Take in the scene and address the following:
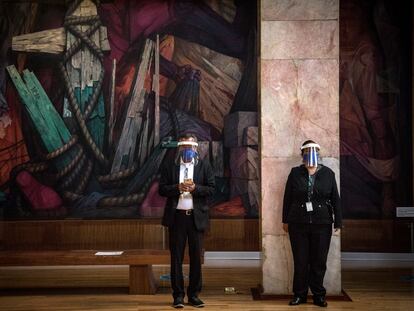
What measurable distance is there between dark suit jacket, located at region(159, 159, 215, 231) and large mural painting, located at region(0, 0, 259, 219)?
303 centimetres

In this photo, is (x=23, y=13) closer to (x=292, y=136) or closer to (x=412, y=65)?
(x=292, y=136)

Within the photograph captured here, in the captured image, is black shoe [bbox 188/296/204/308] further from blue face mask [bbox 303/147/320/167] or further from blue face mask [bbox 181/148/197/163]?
blue face mask [bbox 303/147/320/167]

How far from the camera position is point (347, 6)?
999 cm

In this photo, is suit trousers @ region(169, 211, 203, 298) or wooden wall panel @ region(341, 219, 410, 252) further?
wooden wall panel @ region(341, 219, 410, 252)

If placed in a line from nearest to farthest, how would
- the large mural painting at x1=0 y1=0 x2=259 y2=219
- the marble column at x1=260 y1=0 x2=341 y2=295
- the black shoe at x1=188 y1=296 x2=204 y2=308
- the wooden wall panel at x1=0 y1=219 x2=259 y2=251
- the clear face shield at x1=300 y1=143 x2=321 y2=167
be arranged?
1. the black shoe at x1=188 y1=296 x2=204 y2=308
2. the clear face shield at x1=300 y1=143 x2=321 y2=167
3. the marble column at x1=260 y1=0 x2=341 y2=295
4. the wooden wall panel at x1=0 y1=219 x2=259 y2=251
5. the large mural painting at x1=0 y1=0 x2=259 y2=219

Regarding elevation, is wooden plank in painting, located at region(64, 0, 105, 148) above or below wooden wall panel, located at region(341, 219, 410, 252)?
above

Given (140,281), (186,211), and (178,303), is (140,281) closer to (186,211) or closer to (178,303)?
(178,303)

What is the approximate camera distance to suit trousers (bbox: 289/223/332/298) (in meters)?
6.84

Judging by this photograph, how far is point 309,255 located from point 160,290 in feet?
6.66

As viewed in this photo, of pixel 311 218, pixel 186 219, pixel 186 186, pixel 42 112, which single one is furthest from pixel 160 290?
pixel 42 112

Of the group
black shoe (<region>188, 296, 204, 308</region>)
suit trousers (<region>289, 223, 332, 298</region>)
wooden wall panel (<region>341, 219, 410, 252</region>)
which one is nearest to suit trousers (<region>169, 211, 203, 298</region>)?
black shoe (<region>188, 296, 204, 308</region>)

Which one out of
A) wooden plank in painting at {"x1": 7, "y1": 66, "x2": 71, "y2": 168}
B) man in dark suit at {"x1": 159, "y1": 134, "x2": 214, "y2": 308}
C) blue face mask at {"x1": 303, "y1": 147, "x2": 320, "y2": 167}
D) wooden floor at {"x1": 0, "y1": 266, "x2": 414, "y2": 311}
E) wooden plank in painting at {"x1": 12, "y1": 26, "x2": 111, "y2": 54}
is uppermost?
wooden plank in painting at {"x1": 12, "y1": 26, "x2": 111, "y2": 54}

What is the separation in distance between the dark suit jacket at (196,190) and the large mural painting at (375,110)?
3.79m

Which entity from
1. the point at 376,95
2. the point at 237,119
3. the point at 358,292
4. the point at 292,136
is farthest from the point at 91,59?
the point at 358,292
